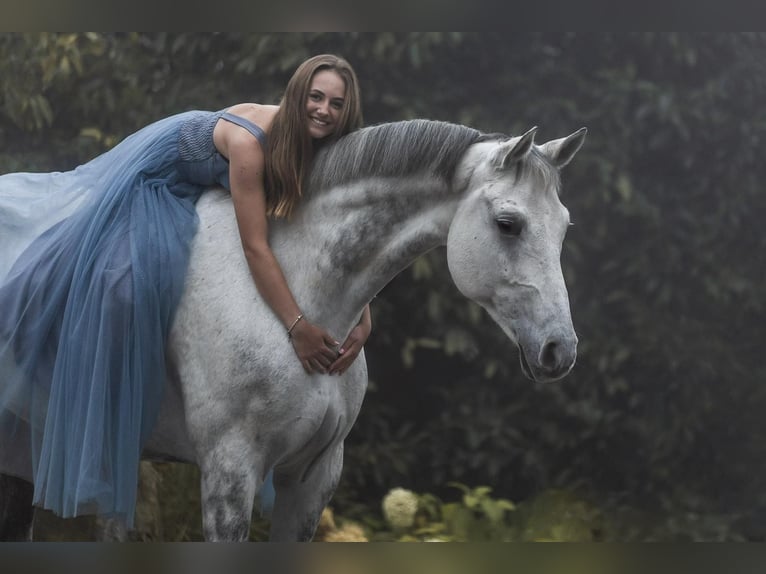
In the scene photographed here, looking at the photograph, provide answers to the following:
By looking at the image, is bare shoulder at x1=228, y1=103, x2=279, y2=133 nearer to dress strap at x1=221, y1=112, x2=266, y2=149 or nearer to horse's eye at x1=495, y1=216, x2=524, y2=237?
dress strap at x1=221, y1=112, x2=266, y2=149

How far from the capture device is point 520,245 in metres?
2.15

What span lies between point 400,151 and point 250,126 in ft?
1.04

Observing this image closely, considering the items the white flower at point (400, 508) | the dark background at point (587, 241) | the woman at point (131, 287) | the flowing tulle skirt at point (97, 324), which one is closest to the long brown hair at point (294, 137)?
the woman at point (131, 287)

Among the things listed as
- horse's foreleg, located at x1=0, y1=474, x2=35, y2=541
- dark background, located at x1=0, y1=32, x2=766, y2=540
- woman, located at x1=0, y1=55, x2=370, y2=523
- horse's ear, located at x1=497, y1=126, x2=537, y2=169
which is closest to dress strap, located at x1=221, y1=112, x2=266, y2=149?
woman, located at x1=0, y1=55, x2=370, y2=523

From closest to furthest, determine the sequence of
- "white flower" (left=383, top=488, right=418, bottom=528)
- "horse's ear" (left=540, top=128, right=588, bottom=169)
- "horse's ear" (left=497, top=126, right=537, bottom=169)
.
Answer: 1. "horse's ear" (left=497, top=126, right=537, bottom=169)
2. "horse's ear" (left=540, top=128, right=588, bottom=169)
3. "white flower" (left=383, top=488, right=418, bottom=528)

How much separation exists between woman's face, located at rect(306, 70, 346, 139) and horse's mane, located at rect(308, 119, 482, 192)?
0.19ft

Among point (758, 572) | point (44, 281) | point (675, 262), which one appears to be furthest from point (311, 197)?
point (675, 262)

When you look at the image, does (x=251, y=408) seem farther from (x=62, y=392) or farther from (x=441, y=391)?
(x=441, y=391)

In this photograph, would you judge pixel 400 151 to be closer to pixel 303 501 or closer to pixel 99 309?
pixel 99 309

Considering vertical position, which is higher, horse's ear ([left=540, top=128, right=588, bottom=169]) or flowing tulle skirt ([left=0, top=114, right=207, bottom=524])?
horse's ear ([left=540, top=128, right=588, bottom=169])

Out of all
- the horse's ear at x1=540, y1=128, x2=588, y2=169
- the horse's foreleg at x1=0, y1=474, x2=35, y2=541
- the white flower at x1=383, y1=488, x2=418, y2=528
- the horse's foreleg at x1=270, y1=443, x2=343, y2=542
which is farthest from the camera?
the white flower at x1=383, y1=488, x2=418, y2=528

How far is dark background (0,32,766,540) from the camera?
4012 mm

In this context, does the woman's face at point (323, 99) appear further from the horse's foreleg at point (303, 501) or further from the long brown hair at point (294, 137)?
the horse's foreleg at point (303, 501)

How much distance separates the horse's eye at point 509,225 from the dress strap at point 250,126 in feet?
1.68
